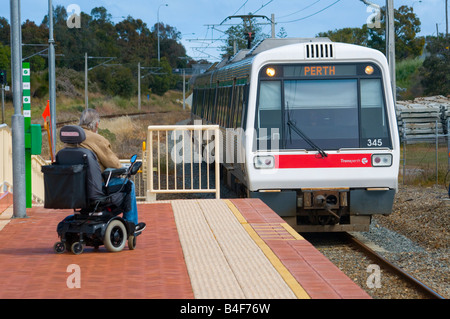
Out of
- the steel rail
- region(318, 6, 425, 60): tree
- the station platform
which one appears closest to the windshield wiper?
the steel rail

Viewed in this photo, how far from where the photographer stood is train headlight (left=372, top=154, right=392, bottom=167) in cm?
1162

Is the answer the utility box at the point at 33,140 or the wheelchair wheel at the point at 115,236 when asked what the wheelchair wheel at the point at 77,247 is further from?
the utility box at the point at 33,140

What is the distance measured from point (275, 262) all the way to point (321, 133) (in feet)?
16.0

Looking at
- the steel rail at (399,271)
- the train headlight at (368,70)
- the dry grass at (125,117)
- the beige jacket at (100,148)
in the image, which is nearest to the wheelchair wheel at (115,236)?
the beige jacket at (100,148)

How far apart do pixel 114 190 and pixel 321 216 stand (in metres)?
5.13

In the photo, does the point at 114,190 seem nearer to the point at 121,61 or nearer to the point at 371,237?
the point at 371,237

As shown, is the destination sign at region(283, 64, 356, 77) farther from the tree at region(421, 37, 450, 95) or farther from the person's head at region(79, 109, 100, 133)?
the tree at region(421, 37, 450, 95)

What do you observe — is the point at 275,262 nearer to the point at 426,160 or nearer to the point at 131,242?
the point at 131,242

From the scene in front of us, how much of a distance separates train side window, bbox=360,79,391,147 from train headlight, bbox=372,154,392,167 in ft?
0.54

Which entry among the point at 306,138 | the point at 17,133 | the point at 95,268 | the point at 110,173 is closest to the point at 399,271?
the point at 306,138

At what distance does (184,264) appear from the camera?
711 centimetres

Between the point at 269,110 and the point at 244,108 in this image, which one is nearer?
the point at 269,110
